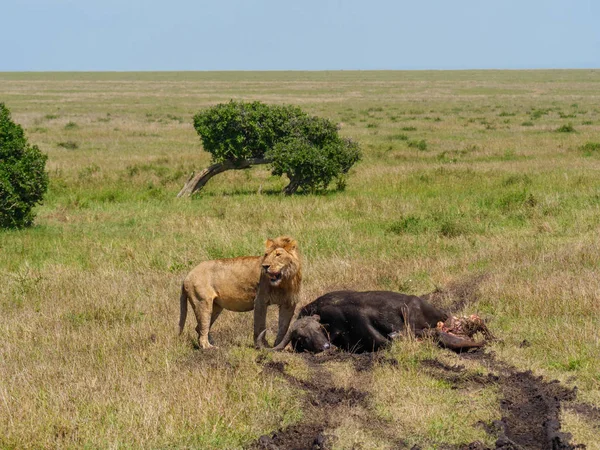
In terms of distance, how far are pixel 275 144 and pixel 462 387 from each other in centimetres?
1399

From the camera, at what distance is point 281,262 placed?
23.6ft

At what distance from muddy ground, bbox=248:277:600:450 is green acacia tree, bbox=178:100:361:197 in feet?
39.8

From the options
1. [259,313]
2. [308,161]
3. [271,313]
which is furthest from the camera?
[308,161]

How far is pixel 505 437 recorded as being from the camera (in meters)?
5.50

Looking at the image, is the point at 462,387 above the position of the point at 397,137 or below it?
below

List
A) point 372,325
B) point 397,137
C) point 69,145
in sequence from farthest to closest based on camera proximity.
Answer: point 397,137, point 69,145, point 372,325

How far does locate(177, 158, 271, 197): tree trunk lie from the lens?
65.7 feet

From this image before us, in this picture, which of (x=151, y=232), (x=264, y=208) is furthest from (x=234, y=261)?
(x=264, y=208)

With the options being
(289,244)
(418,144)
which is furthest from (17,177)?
(418,144)

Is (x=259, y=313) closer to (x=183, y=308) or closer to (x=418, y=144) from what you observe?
(x=183, y=308)

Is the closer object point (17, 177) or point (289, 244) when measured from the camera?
point (289, 244)

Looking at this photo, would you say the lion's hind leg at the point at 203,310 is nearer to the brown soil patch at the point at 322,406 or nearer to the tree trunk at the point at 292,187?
the brown soil patch at the point at 322,406

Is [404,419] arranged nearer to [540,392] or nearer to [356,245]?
[540,392]

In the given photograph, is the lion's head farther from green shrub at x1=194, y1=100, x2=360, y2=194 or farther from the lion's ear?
green shrub at x1=194, y1=100, x2=360, y2=194
